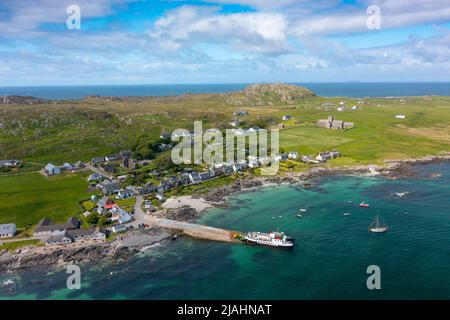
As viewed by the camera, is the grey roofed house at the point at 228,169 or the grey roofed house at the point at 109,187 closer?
the grey roofed house at the point at 109,187

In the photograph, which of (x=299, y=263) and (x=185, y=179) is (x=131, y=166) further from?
(x=299, y=263)

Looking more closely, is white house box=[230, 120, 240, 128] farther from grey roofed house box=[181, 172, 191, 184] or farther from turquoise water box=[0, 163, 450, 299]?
turquoise water box=[0, 163, 450, 299]

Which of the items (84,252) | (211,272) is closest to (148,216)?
(84,252)

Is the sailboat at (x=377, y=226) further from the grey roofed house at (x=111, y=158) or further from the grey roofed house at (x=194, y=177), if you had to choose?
the grey roofed house at (x=111, y=158)

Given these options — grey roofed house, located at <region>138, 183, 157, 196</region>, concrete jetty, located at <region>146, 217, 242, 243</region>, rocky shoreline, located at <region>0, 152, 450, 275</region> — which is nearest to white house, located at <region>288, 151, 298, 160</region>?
rocky shoreline, located at <region>0, 152, 450, 275</region>

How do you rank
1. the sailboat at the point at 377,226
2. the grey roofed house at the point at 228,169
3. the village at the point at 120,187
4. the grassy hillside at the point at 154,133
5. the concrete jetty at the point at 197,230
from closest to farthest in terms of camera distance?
the sailboat at the point at 377,226 → the concrete jetty at the point at 197,230 → the village at the point at 120,187 → the grey roofed house at the point at 228,169 → the grassy hillside at the point at 154,133

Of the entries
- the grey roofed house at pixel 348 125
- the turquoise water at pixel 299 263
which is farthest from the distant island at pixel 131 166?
the turquoise water at pixel 299 263

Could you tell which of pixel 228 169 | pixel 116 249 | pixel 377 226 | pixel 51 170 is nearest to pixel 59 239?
pixel 116 249
